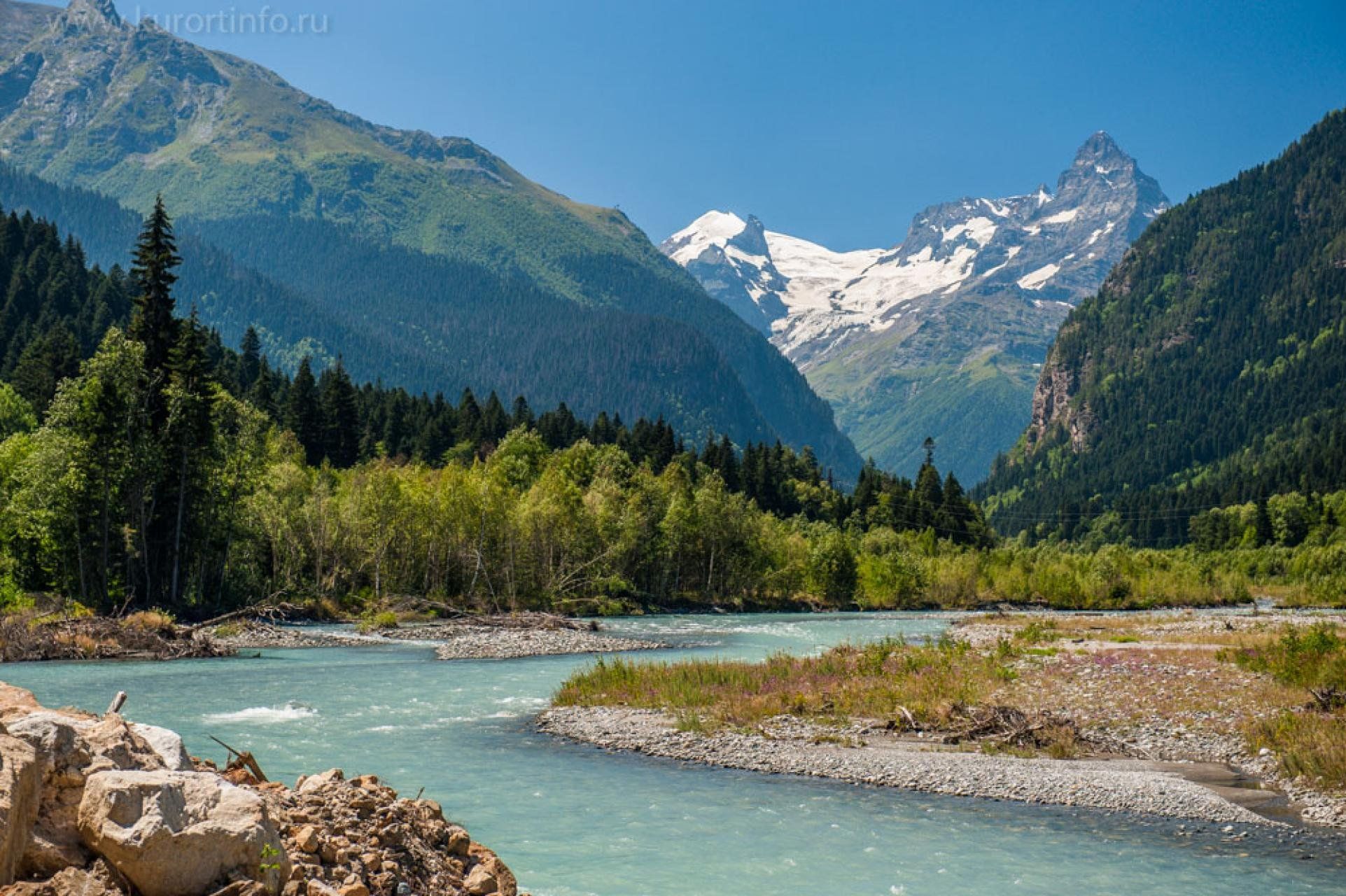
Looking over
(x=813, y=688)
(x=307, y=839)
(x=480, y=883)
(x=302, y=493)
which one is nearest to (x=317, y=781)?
(x=307, y=839)

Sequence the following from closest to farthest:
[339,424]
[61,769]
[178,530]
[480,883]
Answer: [61,769] < [480,883] < [178,530] < [339,424]

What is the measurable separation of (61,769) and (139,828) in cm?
121

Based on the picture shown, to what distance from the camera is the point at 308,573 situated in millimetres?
82812

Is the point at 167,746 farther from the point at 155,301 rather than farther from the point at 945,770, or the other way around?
the point at 155,301

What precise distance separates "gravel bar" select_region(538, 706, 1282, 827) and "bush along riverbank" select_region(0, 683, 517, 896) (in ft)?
50.2

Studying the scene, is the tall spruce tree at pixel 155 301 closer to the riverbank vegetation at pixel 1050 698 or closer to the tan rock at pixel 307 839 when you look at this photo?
the riverbank vegetation at pixel 1050 698

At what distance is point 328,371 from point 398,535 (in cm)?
7273

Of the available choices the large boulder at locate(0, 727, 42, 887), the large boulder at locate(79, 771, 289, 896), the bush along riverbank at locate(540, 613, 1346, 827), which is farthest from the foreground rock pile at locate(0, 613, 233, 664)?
the large boulder at locate(79, 771, 289, 896)

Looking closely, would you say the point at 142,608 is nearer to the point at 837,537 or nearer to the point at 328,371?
the point at 837,537

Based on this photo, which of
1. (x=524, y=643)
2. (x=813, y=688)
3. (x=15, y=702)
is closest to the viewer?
(x=15, y=702)

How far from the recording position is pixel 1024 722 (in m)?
28.9

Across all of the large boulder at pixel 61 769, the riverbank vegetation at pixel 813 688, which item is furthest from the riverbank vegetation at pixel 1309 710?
the large boulder at pixel 61 769

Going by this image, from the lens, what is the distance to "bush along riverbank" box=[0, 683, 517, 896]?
1020cm

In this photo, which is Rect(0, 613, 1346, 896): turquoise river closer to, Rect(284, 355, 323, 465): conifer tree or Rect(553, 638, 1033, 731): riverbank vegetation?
Rect(553, 638, 1033, 731): riverbank vegetation
